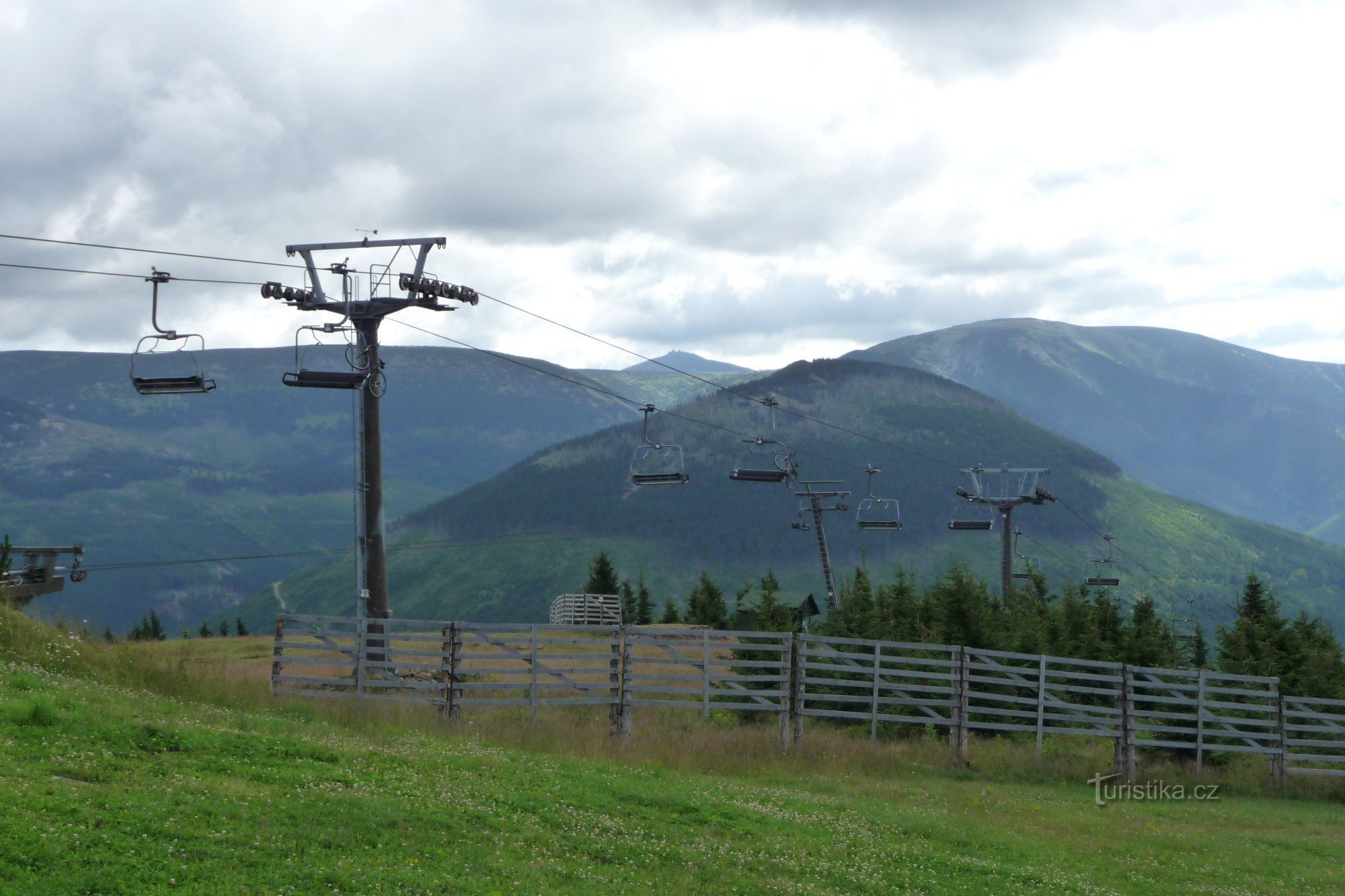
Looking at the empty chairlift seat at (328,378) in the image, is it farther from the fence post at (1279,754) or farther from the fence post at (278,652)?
the fence post at (1279,754)

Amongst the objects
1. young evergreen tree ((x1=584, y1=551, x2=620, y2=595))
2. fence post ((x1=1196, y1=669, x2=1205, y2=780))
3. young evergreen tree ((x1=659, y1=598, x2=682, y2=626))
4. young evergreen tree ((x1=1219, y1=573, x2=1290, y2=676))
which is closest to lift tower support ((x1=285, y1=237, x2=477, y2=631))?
fence post ((x1=1196, y1=669, x2=1205, y2=780))

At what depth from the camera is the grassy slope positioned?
10.0 meters

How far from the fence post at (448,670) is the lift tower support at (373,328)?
6.25 meters

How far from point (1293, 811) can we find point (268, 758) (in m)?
19.1

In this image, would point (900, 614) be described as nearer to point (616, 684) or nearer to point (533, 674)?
point (616, 684)

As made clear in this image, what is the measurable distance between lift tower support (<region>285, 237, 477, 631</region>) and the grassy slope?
7233 millimetres

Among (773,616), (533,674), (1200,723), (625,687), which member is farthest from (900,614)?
(533,674)

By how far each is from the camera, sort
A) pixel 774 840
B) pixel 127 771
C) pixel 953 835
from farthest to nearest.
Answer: pixel 953 835 → pixel 774 840 → pixel 127 771

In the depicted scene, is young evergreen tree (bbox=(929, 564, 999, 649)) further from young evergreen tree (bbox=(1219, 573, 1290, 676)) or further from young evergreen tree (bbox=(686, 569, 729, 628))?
young evergreen tree (bbox=(686, 569, 729, 628))

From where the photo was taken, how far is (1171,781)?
24.8 m

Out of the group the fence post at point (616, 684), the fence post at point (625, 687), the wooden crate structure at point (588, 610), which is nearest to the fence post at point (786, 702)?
the fence post at point (625, 687)

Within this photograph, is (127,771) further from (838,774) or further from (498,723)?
(838,774)

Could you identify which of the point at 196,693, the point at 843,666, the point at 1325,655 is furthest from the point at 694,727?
the point at 1325,655

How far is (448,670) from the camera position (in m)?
22.0
